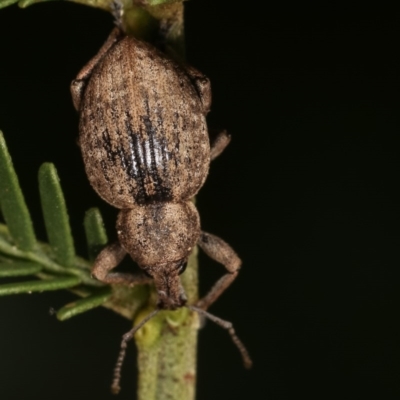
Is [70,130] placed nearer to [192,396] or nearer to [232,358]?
[232,358]

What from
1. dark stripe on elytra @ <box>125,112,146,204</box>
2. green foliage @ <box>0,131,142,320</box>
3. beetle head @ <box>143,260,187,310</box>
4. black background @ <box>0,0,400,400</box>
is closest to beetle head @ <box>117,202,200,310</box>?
beetle head @ <box>143,260,187,310</box>

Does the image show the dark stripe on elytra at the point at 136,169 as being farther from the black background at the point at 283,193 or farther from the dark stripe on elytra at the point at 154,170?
the black background at the point at 283,193

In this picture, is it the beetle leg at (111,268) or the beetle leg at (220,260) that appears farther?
the beetle leg at (220,260)

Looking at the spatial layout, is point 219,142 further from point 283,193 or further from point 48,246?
point 283,193

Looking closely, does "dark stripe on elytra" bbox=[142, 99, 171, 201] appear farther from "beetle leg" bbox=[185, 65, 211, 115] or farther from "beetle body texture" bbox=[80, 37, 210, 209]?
"beetle leg" bbox=[185, 65, 211, 115]

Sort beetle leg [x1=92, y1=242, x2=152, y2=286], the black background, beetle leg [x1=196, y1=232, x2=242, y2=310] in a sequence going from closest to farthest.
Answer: beetle leg [x1=92, y1=242, x2=152, y2=286] → beetle leg [x1=196, y1=232, x2=242, y2=310] → the black background

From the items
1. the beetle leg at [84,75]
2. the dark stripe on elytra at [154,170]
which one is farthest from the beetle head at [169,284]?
the beetle leg at [84,75]
